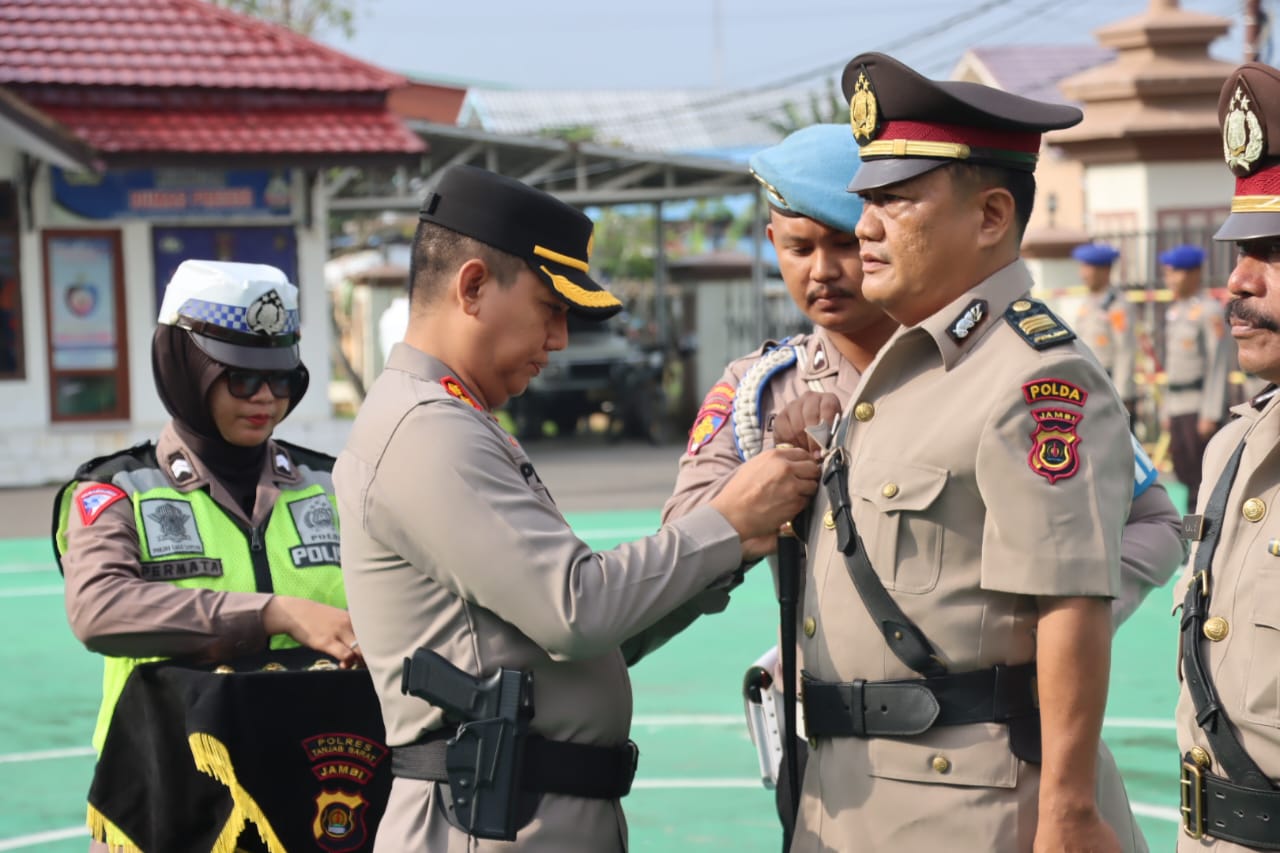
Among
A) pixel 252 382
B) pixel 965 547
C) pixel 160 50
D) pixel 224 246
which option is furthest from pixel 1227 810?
pixel 160 50

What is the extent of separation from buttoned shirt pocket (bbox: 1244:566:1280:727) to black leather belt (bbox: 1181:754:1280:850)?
120mm

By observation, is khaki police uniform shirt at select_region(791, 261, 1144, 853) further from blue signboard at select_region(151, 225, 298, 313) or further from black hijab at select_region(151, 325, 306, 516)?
blue signboard at select_region(151, 225, 298, 313)

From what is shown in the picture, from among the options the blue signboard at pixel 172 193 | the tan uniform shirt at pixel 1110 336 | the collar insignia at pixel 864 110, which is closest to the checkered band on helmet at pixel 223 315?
the collar insignia at pixel 864 110

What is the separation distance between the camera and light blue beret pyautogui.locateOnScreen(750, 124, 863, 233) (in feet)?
10.6

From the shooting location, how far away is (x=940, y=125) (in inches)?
105

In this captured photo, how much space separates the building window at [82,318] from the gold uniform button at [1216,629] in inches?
586

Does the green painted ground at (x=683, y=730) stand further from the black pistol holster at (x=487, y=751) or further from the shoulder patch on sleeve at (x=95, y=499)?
the black pistol holster at (x=487, y=751)

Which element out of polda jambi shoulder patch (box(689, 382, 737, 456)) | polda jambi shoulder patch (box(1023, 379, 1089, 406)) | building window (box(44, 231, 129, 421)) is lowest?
building window (box(44, 231, 129, 421))

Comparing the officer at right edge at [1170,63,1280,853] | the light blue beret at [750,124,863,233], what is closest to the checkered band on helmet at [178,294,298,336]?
the light blue beret at [750,124,863,233]

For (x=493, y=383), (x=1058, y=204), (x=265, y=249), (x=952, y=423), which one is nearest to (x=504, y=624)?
(x=493, y=383)

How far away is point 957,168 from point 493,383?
87 cm

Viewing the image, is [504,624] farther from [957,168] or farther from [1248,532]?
[1248,532]

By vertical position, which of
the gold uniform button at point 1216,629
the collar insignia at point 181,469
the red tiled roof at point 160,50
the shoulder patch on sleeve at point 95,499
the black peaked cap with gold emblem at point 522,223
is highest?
the red tiled roof at point 160,50

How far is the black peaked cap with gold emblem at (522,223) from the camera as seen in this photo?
290 centimetres
